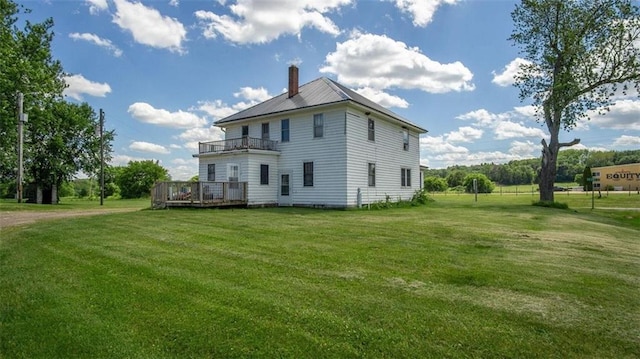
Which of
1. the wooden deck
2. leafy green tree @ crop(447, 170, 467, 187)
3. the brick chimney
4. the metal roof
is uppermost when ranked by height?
the brick chimney

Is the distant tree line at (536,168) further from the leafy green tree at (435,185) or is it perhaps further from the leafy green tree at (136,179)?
the leafy green tree at (136,179)

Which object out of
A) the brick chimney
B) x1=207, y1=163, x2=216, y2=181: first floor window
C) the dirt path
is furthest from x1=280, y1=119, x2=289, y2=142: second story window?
the dirt path

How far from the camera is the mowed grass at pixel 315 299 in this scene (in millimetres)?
3367

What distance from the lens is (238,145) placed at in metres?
21.6

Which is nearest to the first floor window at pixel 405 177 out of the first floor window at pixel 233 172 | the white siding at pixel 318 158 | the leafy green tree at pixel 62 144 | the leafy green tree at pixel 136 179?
the white siding at pixel 318 158

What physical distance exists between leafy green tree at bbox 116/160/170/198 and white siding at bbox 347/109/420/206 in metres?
39.2

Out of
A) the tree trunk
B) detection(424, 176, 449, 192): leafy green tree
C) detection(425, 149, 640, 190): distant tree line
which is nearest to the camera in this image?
the tree trunk

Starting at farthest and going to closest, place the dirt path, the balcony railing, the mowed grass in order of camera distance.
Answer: the balcony railing < the dirt path < the mowed grass

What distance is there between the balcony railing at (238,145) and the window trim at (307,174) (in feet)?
7.54

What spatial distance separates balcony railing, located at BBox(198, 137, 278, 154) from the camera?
67.7ft

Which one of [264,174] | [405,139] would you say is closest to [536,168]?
[405,139]

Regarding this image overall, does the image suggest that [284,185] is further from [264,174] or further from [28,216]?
[28,216]

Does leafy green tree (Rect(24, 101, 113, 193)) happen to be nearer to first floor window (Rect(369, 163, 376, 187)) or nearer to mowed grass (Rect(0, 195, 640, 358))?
first floor window (Rect(369, 163, 376, 187))

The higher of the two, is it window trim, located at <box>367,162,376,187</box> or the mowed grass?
window trim, located at <box>367,162,376,187</box>
